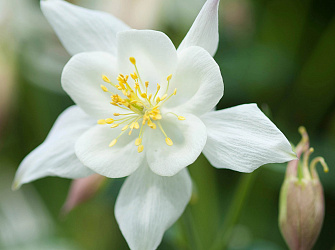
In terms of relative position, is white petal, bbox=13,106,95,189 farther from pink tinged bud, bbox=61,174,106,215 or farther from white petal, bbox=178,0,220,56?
white petal, bbox=178,0,220,56

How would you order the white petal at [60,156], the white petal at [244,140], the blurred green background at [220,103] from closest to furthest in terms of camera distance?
the white petal at [244,140] < the white petal at [60,156] < the blurred green background at [220,103]

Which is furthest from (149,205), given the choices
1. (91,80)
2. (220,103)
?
(220,103)

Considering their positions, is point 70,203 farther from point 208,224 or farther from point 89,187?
point 208,224

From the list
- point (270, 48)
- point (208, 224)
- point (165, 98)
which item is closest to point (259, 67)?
point (270, 48)

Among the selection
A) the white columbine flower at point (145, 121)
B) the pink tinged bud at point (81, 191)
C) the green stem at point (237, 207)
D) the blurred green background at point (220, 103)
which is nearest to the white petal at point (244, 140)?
the white columbine flower at point (145, 121)

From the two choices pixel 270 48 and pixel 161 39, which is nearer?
pixel 161 39

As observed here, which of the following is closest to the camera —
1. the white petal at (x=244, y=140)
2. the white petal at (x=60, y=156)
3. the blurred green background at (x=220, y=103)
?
the white petal at (x=244, y=140)

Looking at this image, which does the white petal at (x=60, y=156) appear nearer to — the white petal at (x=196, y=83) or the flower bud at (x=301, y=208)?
the white petal at (x=196, y=83)
